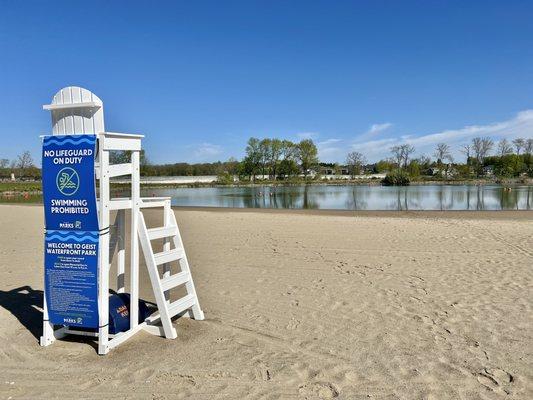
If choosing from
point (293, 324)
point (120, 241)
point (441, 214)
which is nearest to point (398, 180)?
point (441, 214)

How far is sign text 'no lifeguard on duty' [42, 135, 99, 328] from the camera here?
411 centimetres

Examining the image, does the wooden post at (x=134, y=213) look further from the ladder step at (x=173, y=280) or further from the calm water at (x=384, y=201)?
the calm water at (x=384, y=201)

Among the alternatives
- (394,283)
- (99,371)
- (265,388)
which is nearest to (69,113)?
(99,371)

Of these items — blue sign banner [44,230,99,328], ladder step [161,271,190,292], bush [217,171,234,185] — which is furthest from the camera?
bush [217,171,234,185]

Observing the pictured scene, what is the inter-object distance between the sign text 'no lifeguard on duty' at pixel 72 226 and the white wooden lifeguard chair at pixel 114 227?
3.7 inches

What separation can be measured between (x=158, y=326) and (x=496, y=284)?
5.66m

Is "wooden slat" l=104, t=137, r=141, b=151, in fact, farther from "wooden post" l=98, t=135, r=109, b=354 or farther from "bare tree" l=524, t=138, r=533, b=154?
"bare tree" l=524, t=138, r=533, b=154

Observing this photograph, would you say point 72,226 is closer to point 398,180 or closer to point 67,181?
point 67,181

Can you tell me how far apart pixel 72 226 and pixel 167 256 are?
1.12 metres

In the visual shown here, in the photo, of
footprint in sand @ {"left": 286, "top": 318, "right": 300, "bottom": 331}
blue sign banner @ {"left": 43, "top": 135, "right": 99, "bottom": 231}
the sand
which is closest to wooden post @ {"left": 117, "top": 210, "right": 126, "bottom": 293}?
blue sign banner @ {"left": 43, "top": 135, "right": 99, "bottom": 231}

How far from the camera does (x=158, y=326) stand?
16.3ft

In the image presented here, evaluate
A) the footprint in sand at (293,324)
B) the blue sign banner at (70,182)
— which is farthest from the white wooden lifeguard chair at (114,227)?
the footprint in sand at (293,324)

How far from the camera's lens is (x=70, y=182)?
414 centimetres

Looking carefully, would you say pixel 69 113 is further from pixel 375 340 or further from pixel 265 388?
pixel 375 340
